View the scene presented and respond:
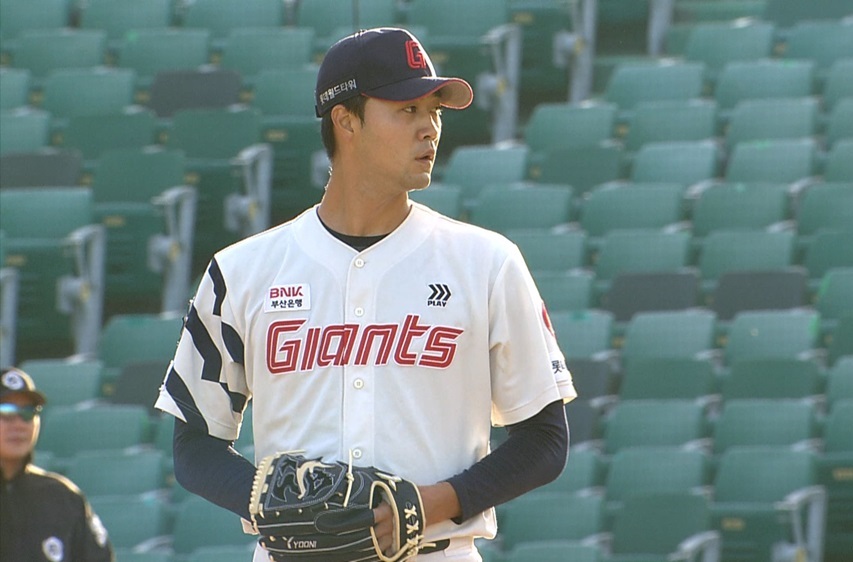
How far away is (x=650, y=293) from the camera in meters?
8.43

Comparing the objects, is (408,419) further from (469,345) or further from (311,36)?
(311,36)

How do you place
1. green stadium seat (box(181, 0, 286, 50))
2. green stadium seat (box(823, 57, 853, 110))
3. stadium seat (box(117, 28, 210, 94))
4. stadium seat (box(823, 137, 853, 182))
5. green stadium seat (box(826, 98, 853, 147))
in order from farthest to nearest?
green stadium seat (box(181, 0, 286, 50))
stadium seat (box(117, 28, 210, 94))
green stadium seat (box(823, 57, 853, 110))
green stadium seat (box(826, 98, 853, 147))
stadium seat (box(823, 137, 853, 182))

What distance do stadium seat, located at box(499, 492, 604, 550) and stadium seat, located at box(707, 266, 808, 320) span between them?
1.77 meters

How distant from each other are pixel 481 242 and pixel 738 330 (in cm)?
559

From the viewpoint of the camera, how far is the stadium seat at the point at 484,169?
31.7 ft

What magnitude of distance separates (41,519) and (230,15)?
6.98 meters

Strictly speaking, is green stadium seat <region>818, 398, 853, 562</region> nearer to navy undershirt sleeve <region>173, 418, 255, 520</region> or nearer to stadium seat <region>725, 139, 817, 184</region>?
stadium seat <region>725, 139, 817, 184</region>

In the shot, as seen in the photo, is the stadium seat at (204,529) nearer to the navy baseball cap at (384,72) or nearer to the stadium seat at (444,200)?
the stadium seat at (444,200)

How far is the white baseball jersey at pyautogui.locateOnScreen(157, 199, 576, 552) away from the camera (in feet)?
8.25

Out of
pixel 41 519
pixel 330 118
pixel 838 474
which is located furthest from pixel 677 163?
pixel 330 118

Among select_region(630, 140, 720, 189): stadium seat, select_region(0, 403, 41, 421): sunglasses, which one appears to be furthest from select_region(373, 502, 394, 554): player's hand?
select_region(630, 140, 720, 189): stadium seat

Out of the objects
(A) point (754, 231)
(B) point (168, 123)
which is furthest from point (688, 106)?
(B) point (168, 123)

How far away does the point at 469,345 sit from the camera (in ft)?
8.29

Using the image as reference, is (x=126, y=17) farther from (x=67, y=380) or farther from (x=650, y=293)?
(x=650, y=293)
